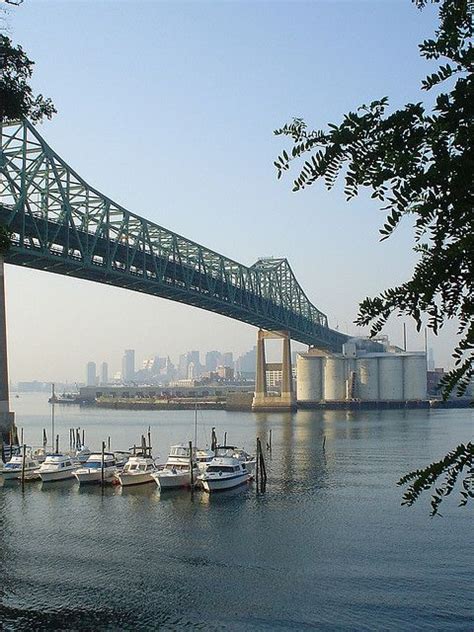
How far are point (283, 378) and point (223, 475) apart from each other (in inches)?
4168

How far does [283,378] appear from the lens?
490ft

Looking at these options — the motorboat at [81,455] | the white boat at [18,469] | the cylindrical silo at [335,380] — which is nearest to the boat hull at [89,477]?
the white boat at [18,469]

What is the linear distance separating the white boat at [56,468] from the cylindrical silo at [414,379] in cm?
12343

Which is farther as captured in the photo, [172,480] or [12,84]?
[172,480]

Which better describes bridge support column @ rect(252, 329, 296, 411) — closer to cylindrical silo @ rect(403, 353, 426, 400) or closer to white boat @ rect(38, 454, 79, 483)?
cylindrical silo @ rect(403, 353, 426, 400)

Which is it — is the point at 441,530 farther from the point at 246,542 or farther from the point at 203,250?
the point at 203,250

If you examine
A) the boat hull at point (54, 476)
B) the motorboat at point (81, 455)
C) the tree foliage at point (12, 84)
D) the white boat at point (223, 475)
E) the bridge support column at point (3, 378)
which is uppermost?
the tree foliage at point (12, 84)

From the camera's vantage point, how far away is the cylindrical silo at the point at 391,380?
165 metres

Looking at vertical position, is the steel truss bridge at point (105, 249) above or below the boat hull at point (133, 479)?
above

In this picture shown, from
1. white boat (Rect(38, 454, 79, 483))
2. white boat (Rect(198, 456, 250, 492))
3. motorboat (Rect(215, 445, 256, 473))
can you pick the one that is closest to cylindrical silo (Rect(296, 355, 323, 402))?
motorboat (Rect(215, 445, 256, 473))

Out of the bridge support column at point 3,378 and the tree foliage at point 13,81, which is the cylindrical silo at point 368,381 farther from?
the tree foliage at point 13,81

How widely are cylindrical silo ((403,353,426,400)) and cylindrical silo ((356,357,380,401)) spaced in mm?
6372

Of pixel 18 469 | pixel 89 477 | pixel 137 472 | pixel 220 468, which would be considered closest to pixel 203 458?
pixel 137 472

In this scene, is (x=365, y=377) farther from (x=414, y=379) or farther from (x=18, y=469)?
(x=18, y=469)
